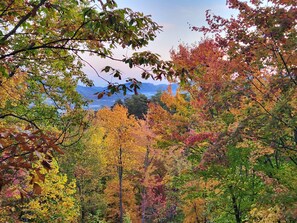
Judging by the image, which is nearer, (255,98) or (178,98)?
(255,98)

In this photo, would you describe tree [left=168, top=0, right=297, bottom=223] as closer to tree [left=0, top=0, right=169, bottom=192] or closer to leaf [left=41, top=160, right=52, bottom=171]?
tree [left=0, top=0, right=169, bottom=192]

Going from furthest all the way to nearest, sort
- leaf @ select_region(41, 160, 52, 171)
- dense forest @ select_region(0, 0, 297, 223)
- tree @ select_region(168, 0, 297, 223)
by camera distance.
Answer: tree @ select_region(168, 0, 297, 223) → dense forest @ select_region(0, 0, 297, 223) → leaf @ select_region(41, 160, 52, 171)

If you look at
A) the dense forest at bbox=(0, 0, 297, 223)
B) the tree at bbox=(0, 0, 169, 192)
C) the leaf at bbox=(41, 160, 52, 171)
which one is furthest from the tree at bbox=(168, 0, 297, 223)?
the leaf at bbox=(41, 160, 52, 171)

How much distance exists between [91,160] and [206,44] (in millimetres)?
16686

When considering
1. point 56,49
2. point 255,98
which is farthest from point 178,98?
point 56,49

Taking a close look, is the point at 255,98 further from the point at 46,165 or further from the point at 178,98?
the point at 46,165

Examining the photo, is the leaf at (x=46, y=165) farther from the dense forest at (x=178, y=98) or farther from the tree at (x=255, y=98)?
the tree at (x=255, y=98)

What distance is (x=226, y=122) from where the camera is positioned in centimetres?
992

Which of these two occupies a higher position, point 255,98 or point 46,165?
point 255,98

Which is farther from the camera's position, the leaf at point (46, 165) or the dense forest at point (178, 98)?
the dense forest at point (178, 98)

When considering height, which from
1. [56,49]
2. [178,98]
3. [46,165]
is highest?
[178,98]

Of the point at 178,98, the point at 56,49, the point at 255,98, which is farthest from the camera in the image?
the point at 178,98

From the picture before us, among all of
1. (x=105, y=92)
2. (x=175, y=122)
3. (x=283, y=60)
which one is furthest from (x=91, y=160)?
(x=105, y=92)

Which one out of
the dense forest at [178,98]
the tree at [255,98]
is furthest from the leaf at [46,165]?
the tree at [255,98]
